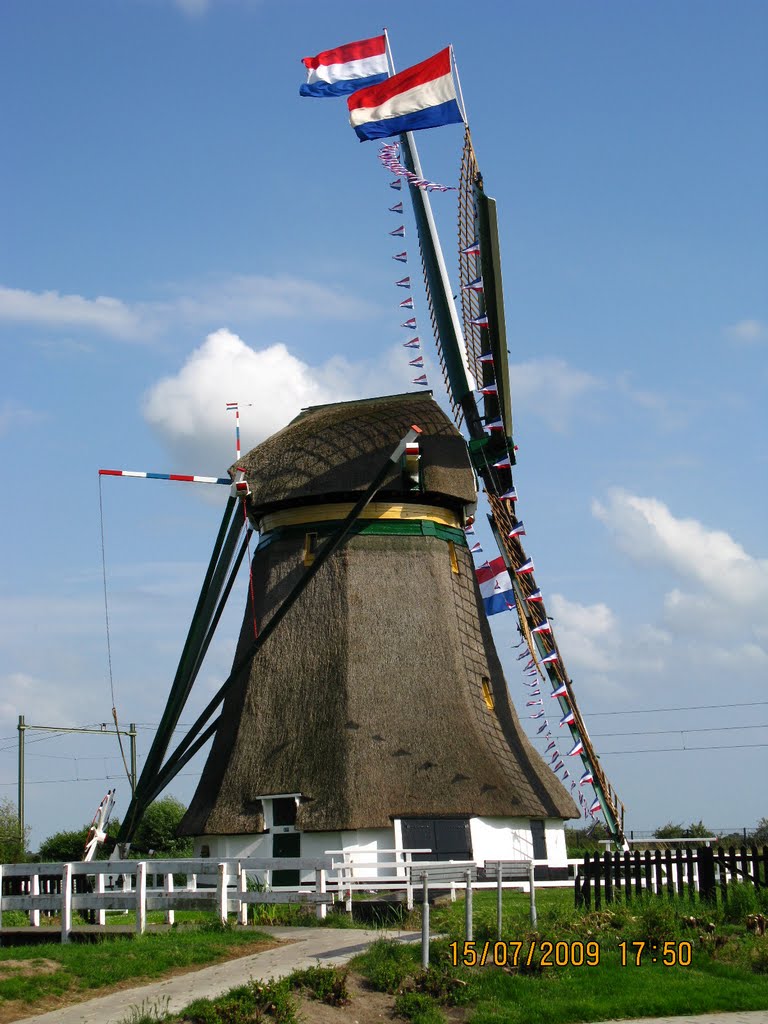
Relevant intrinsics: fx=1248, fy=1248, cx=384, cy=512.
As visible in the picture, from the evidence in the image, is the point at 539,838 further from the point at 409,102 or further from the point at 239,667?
the point at 409,102

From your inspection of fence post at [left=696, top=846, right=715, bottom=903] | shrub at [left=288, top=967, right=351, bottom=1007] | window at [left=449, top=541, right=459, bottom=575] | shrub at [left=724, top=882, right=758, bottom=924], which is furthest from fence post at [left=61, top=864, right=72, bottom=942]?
window at [left=449, top=541, right=459, bottom=575]

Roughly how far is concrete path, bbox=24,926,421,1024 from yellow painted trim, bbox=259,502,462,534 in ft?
31.2

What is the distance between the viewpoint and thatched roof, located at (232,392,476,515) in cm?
2252

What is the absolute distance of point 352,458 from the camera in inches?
893

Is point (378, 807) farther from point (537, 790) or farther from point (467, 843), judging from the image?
point (537, 790)

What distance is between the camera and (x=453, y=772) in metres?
20.2

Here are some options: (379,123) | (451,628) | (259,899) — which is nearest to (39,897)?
(259,899)

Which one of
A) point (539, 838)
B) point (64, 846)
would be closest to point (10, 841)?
point (64, 846)

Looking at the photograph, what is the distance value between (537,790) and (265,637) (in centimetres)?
549

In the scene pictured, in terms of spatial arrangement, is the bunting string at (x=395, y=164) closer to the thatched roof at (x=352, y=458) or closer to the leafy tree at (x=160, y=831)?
the thatched roof at (x=352, y=458)

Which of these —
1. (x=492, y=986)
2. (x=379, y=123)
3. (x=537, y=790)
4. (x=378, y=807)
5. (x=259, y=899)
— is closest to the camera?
(x=492, y=986)

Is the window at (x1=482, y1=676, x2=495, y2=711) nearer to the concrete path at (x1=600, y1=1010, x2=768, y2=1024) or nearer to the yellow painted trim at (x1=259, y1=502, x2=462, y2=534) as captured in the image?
the yellow painted trim at (x1=259, y1=502, x2=462, y2=534)

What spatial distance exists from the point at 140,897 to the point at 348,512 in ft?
32.3

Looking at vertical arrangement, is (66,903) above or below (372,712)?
below
